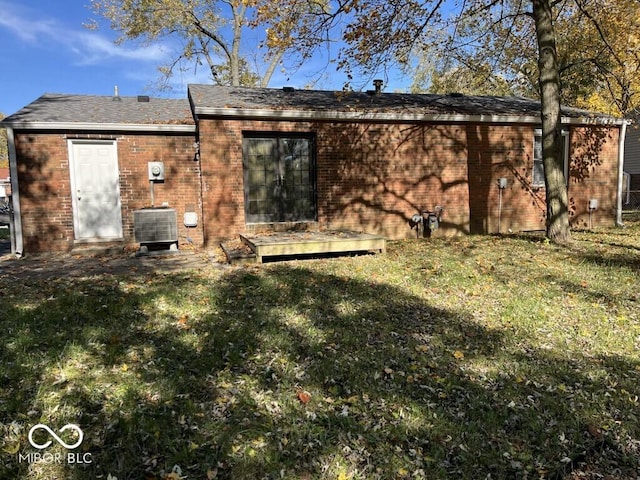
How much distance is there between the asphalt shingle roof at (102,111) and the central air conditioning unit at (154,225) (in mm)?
2185

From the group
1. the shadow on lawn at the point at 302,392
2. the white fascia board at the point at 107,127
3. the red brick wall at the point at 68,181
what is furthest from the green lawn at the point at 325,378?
the white fascia board at the point at 107,127

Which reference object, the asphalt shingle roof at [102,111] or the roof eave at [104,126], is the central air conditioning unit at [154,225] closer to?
the roof eave at [104,126]

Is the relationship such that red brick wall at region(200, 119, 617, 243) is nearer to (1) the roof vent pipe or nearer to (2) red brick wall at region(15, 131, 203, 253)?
(2) red brick wall at region(15, 131, 203, 253)

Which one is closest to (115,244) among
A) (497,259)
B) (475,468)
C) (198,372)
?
(198,372)

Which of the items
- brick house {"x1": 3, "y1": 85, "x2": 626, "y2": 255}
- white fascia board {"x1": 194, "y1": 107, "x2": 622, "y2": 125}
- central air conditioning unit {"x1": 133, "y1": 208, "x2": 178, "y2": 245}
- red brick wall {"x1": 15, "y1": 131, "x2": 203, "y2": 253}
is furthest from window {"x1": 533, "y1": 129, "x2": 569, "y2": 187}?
central air conditioning unit {"x1": 133, "y1": 208, "x2": 178, "y2": 245}

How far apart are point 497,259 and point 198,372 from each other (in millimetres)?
5654

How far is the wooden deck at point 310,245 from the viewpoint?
7.08 metres

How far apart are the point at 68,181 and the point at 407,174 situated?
7437 millimetres

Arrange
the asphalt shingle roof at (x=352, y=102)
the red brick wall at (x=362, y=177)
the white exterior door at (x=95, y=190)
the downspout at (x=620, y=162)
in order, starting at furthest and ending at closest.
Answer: the downspout at (x=620, y=162) < the asphalt shingle roof at (x=352, y=102) < the white exterior door at (x=95, y=190) < the red brick wall at (x=362, y=177)

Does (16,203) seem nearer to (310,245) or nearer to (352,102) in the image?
(310,245)

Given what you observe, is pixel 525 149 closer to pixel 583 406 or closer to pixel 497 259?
pixel 497 259

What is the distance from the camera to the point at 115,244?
8992 mm

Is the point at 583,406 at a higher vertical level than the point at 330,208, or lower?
lower

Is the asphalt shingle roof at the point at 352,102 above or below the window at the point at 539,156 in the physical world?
above
